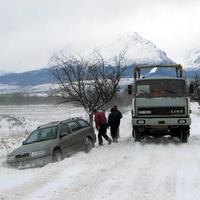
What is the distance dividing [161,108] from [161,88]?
2.92ft

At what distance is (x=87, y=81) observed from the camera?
30453mm

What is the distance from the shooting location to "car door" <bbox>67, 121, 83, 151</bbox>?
15.9 m

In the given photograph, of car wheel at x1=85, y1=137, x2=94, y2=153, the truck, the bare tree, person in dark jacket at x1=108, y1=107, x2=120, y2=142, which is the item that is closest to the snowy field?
car wheel at x1=85, y1=137, x2=94, y2=153

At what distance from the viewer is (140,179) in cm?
1018

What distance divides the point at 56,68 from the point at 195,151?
17596mm

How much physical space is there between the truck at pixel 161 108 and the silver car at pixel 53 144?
2.07 metres

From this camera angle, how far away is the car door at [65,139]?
1500cm

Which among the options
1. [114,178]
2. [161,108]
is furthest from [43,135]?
[114,178]

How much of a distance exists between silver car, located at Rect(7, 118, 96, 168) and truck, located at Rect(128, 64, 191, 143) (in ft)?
6.80

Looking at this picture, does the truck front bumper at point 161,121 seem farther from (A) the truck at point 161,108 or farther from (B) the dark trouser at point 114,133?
(B) the dark trouser at point 114,133

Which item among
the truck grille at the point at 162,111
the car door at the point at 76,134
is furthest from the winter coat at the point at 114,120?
the car door at the point at 76,134

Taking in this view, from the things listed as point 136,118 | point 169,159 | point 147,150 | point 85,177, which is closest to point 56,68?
point 136,118

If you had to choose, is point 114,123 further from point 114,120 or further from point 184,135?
point 184,135

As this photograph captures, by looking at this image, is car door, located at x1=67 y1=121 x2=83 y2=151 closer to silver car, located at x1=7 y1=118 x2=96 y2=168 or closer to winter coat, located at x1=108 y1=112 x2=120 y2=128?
silver car, located at x1=7 y1=118 x2=96 y2=168
